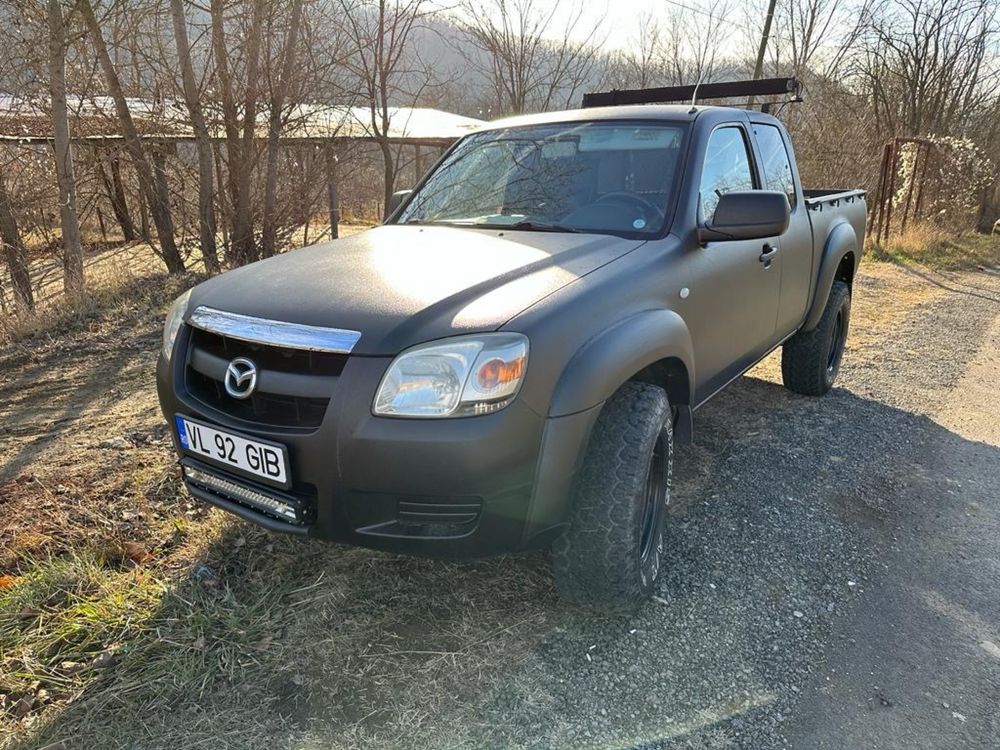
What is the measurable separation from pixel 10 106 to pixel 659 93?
7738mm

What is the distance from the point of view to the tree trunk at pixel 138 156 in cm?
761

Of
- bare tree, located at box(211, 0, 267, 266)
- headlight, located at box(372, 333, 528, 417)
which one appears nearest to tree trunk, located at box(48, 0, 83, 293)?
bare tree, located at box(211, 0, 267, 266)

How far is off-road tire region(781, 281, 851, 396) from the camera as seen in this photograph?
4.32 m

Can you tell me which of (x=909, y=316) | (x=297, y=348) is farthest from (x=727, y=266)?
(x=909, y=316)

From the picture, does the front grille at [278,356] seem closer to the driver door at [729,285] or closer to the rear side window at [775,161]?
the driver door at [729,285]

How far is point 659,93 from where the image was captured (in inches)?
170

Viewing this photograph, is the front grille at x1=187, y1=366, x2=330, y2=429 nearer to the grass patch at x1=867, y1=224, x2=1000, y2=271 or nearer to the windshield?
the windshield

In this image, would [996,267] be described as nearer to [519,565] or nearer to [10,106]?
[519,565]

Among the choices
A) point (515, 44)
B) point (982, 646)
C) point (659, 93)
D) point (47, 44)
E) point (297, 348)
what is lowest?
point (982, 646)

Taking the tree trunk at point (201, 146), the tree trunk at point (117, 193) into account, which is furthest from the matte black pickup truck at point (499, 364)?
the tree trunk at point (117, 193)

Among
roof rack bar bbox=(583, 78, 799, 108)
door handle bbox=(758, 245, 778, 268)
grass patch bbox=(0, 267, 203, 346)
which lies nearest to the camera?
door handle bbox=(758, 245, 778, 268)

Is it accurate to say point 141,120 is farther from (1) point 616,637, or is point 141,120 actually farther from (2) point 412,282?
(1) point 616,637

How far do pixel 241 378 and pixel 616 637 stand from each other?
1.46 metres

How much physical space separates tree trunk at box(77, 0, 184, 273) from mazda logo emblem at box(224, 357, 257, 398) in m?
6.99
